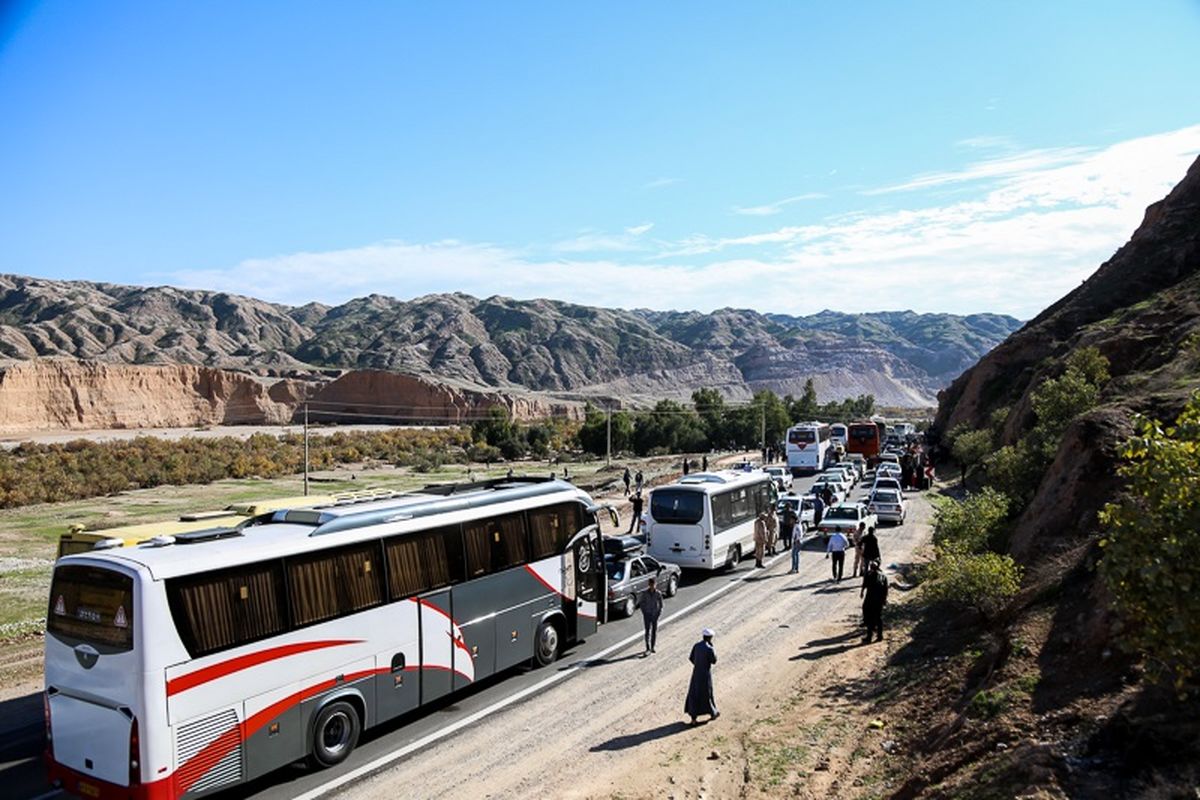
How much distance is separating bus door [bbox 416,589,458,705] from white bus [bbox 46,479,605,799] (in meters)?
0.03

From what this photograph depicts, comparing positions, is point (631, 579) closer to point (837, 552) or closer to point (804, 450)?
point (837, 552)

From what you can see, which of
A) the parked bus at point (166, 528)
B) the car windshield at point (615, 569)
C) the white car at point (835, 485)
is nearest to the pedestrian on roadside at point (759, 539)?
the car windshield at point (615, 569)

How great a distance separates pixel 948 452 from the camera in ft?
198

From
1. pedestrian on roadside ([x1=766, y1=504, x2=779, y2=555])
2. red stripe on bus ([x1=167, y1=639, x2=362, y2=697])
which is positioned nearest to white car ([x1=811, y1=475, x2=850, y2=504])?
pedestrian on roadside ([x1=766, y1=504, x2=779, y2=555])

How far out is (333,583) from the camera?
11312 millimetres

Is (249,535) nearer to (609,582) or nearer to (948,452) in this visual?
(609,582)

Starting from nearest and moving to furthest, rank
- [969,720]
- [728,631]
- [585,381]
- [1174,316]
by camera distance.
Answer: [969,720], [728,631], [1174,316], [585,381]

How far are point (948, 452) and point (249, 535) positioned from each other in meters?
57.7

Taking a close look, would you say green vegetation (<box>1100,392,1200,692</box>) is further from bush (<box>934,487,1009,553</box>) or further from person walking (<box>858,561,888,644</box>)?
bush (<box>934,487,1009,553</box>)

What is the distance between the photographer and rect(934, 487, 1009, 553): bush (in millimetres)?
18266

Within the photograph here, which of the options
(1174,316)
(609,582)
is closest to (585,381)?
(1174,316)

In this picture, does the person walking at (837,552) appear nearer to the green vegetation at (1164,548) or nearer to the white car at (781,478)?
the green vegetation at (1164,548)

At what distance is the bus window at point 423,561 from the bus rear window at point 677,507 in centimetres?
1101

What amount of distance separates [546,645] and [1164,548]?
11.5 metres
